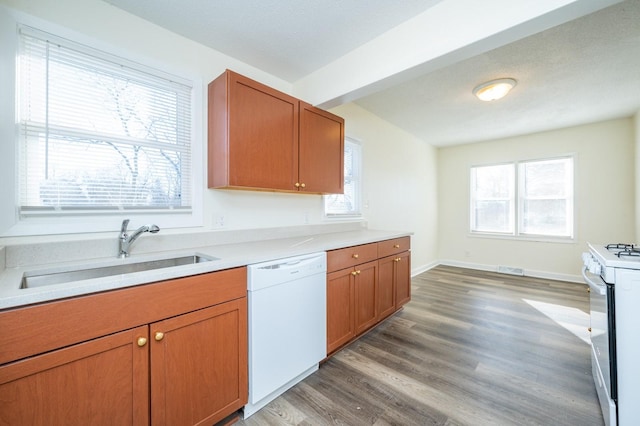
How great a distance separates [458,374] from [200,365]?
178 centimetres

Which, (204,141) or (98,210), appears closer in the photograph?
(98,210)

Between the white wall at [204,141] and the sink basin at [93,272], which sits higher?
the white wall at [204,141]

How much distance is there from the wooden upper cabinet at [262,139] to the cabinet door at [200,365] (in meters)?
0.91

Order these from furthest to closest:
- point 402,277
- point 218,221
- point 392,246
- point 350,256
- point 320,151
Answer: point 402,277 < point 392,246 < point 320,151 < point 350,256 < point 218,221

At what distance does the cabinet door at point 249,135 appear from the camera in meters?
1.82

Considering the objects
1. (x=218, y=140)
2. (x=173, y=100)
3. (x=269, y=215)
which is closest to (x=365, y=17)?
(x=218, y=140)

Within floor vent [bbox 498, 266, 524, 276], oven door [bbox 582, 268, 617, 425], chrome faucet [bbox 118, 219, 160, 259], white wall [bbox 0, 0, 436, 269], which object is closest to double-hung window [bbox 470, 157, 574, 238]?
floor vent [bbox 498, 266, 524, 276]

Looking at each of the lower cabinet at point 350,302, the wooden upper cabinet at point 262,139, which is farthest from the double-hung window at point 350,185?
the lower cabinet at point 350,302

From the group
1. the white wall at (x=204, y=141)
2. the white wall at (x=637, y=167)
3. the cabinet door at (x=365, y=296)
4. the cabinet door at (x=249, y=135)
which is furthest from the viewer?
the white wall at (x=637, y=167)

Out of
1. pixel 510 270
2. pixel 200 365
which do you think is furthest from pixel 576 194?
pixel 200 365

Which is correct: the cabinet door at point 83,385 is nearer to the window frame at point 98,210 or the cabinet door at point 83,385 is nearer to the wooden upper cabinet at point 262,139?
the window frame at point 98,210

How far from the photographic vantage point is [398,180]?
4.24 meters

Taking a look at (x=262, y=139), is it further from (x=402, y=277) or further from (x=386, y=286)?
(x=402, y=277)

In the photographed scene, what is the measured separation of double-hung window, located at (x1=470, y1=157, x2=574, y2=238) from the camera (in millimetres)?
4320
